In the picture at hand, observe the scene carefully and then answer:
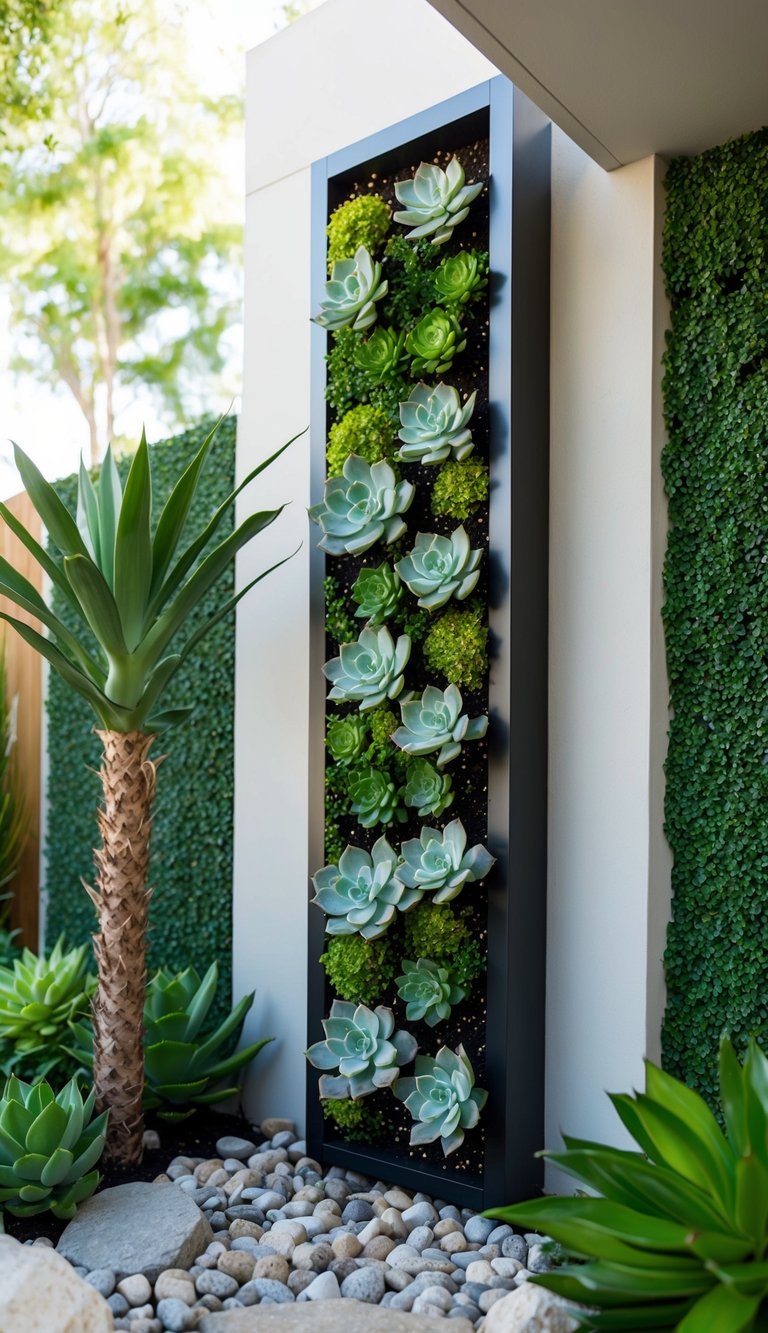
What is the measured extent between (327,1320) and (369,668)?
1526mm

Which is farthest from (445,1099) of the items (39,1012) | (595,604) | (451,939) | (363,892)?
(39,1012)

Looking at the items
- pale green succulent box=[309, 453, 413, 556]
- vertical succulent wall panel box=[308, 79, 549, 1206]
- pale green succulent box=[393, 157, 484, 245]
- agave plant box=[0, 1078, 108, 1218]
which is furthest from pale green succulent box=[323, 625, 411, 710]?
agave plant box=[0, 1078, 108, 1218]

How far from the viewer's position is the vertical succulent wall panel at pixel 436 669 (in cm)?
279

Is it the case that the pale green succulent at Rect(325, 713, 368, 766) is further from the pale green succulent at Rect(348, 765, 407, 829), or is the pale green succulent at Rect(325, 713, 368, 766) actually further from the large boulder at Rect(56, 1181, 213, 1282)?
the large boulder at Rect(56, 1181, 213, 1282)

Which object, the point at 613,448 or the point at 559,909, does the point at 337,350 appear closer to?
the point at 613,448

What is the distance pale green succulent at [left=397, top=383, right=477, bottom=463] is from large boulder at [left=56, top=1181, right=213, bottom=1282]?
1.95 m

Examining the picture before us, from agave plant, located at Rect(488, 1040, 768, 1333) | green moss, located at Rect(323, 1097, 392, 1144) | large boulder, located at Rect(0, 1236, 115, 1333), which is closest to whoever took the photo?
agave plant, located at Rect(488, 1040, 768, 1333)

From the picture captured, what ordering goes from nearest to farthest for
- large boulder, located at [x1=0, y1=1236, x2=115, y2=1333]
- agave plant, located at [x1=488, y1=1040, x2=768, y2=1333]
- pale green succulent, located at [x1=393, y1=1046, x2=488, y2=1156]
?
1. agave plant, located at [x1=488, y1=1040, x2=768, y2=1333]
2. large boulder, located at [x1=0, y1=1236, x2=115, y2=1333]
3. pale green succulent, located at [x1=393, y1=1046, x2=488, y2=1156]

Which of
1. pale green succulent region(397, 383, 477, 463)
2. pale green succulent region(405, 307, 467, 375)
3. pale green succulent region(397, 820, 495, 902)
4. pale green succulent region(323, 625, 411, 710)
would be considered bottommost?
pale green succulent region(397, 820, 495, 902)

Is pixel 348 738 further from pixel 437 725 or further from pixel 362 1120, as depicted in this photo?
pixel 362 1120

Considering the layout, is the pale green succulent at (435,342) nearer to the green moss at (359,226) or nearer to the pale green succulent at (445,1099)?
the green moss at (359,226)

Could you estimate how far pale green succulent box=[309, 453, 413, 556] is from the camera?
298 centimetres

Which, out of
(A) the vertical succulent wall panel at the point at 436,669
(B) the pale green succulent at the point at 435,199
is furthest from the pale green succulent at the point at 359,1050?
(B) the pale green succulent at the point at 435,199

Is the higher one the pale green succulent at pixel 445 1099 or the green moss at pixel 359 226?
the green moss at pixel 359 226
